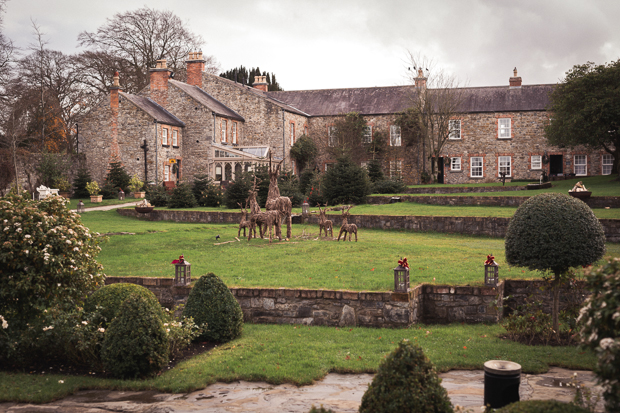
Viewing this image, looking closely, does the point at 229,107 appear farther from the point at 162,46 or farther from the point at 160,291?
the point at 160,291

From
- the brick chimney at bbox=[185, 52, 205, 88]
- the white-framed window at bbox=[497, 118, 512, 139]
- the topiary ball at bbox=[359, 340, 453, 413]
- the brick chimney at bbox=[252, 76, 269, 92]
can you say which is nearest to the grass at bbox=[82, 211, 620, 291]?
the topiary ball at bbox=[359, 340, 453, 413]

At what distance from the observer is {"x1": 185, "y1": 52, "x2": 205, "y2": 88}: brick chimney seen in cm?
4242

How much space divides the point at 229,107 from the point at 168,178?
8595mm

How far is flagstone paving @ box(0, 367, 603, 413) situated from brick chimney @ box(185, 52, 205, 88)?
39016 mm

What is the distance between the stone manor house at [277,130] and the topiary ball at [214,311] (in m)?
26.8

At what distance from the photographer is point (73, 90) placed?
42.2 meters

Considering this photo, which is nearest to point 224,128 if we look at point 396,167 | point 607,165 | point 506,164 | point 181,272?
point 396,167

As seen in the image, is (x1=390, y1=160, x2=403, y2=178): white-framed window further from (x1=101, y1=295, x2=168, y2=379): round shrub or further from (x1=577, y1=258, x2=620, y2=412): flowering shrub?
(x1=577, y1=258, x2=620, y2=412): flowering shrub

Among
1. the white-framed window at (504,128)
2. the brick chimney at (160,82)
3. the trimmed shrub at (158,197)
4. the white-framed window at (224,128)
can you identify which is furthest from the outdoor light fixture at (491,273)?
the brick chimney at (160,82)

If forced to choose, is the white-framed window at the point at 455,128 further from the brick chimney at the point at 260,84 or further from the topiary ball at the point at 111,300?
the topiary ball at the point at 111,300

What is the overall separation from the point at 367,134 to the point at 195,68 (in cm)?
1556

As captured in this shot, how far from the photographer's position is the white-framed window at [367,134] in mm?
43188

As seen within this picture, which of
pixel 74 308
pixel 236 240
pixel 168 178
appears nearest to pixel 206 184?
pixel 168 178

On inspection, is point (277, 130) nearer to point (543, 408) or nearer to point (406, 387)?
point (406, 387)
